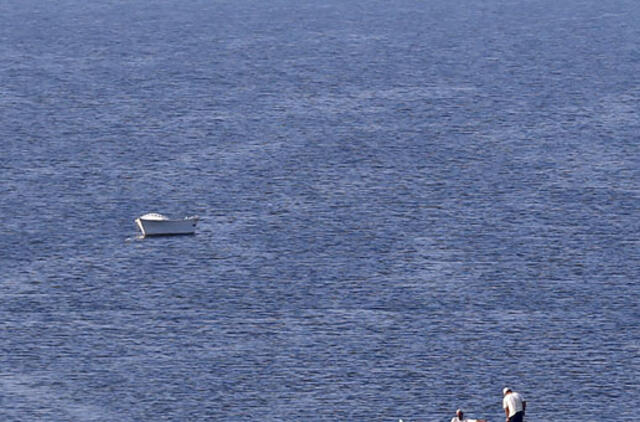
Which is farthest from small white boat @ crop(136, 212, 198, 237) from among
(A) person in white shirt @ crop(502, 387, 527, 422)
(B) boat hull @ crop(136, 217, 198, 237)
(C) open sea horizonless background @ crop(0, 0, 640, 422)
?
(A) person in white shirt @ crop(502, 387, 527, 422)

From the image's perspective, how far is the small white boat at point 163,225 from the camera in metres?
144

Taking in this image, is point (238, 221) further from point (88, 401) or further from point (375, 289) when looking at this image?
point (88, 401)

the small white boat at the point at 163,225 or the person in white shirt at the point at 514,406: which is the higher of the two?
the person in white shirt at the point at 514,406

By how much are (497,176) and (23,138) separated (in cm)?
6650

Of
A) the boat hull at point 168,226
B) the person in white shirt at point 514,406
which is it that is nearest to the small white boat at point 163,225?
the boat hull at point 168,226

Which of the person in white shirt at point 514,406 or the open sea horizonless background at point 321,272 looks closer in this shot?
the person in white shirt at point 514,406

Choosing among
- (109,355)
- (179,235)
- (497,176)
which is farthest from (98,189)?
(109,355)

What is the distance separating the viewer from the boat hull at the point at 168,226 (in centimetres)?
14400

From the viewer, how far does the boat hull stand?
472 ft

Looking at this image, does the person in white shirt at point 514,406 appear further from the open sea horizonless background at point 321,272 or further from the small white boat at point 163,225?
the small white boat at point 163,225

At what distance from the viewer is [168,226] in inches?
5709

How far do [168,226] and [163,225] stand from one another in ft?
1.78

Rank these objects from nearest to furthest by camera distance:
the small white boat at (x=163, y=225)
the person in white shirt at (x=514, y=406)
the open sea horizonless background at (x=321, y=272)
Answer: the person in white shirt at (x=514, y=406), the open sea horizonless background at (x=321, y=272), the small white boat at (x=163, y=225)

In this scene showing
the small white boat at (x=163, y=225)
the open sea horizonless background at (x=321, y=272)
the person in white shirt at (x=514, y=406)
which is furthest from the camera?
the small white boat at (x=163, y=225)
